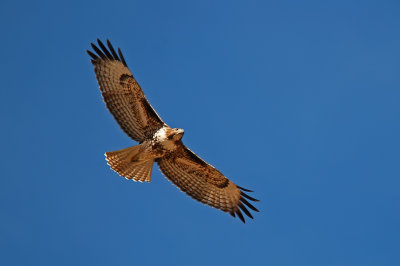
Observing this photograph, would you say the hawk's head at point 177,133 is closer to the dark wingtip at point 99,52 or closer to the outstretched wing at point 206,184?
the outstretched wing at point 206,184

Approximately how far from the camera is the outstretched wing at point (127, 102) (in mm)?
15789

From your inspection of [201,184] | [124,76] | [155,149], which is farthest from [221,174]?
[124,76]

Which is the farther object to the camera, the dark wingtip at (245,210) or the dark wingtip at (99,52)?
the dark wingtip at (245,210)

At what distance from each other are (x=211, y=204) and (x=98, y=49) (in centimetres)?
436

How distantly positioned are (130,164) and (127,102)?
4.54 ft

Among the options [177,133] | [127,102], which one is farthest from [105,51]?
[177,133]

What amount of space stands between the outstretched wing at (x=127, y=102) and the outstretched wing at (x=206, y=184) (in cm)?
91

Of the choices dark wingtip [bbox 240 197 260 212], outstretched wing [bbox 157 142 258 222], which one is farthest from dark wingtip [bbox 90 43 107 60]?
dark wingtip [bbox 240 197 260 212]

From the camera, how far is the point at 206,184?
1655 cm

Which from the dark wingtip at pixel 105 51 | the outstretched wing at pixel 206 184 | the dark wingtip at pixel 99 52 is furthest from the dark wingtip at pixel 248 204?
the dark wingtip at pixel 99 52

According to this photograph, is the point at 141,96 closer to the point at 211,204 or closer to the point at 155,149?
the point at 155,149

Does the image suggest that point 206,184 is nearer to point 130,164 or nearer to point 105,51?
point 130,164

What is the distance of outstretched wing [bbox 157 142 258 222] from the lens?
53.7 ft

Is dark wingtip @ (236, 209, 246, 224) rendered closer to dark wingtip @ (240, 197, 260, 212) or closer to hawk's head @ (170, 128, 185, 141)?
dark wingtip @ (240, 197, 260, 212)
